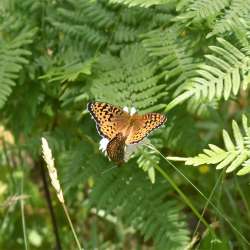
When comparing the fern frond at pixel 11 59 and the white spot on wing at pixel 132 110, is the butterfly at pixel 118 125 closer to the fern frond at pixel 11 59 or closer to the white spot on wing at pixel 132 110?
the white spot on wing at pixel 132 110

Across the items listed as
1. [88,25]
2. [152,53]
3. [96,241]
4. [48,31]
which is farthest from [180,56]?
[96,241]

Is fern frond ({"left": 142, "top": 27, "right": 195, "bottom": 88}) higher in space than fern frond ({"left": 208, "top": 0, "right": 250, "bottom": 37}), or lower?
lower

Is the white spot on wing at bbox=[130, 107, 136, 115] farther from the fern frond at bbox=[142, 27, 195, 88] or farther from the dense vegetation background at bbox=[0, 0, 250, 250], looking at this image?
the fern frond at bbox=[142, 27, 195, 88]

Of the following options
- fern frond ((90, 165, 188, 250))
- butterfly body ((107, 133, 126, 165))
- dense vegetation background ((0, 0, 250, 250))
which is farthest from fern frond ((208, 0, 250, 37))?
fern frond ((90, 165, 188, 250))

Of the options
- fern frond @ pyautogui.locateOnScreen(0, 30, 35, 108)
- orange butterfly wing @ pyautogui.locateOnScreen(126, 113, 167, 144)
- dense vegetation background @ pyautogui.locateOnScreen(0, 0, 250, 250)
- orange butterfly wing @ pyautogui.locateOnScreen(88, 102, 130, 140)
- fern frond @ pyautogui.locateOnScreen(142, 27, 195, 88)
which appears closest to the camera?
orange butterfly wing @ pyautogui.locateOnScreen(126, 113, 167, 144)

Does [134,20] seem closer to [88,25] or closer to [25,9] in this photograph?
[88,25]
